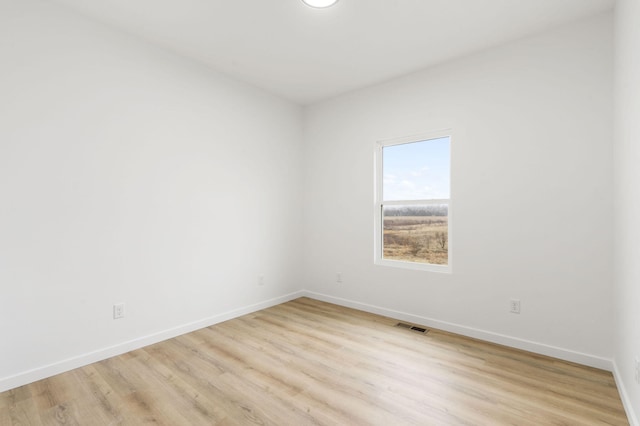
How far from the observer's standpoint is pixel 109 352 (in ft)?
8.43

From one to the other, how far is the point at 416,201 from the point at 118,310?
123 inches

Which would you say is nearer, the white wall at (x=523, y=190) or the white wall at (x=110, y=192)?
the white wall at (x=110, y=192)

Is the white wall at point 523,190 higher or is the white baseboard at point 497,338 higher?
the white wall at point 523,190

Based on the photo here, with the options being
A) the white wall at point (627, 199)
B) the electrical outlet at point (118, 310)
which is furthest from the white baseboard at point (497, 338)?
the electrical outlet at point (118, 310)

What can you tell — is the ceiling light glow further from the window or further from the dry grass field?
the dry grass field

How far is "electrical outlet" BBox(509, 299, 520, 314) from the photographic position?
2.76 metres

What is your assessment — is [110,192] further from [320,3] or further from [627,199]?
[627,199]

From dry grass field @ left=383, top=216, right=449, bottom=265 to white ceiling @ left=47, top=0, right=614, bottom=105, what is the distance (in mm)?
1679

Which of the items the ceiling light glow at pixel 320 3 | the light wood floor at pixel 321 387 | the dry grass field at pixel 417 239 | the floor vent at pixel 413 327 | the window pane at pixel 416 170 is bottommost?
the light wood floor at pixel 321 387

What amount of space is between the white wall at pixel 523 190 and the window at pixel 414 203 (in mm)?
127

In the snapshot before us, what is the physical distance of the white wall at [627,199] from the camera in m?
1.68

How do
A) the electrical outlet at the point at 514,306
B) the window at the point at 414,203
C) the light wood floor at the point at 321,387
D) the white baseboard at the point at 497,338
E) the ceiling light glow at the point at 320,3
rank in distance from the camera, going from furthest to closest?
the window at the point at 414,203 → the electrical outlet at the point at 514,306 → the white baseboard at the point at 497,338 → the ceiling light glow at the point at 320,3 → the light wood floor at the point at 321,387

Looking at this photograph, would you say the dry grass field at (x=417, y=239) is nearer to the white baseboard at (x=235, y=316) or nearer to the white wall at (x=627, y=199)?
the white baseboard at (x=235, y=316)

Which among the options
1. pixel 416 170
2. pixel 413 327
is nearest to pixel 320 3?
pixel 416 170
